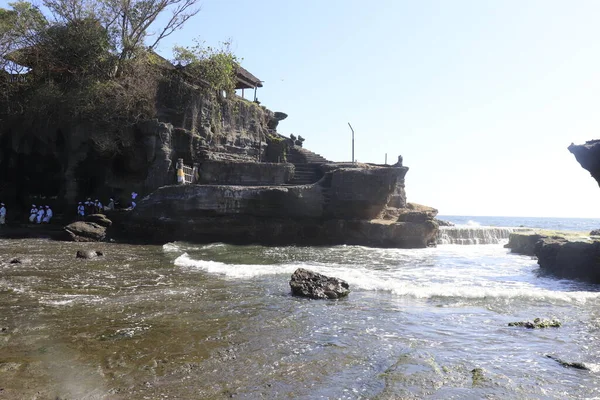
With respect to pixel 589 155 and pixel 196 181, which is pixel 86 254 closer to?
pixel 196 181

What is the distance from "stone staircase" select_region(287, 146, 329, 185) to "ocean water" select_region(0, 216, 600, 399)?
1300 centimetres

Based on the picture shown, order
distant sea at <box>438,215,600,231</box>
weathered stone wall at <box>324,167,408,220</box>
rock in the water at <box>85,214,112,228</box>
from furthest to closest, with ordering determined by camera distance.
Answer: distant sea at <box>438,215,600,231</box>
weathered stone wall at <box>324,167,408,220</box>
rock in the water at <box>85,214,112,228</box>

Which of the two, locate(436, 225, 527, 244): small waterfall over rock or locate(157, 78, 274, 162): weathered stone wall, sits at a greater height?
locate(157, 78, 274, 162): weathered stone wall

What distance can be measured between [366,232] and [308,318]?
13506 millimetres

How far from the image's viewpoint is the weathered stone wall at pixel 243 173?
2194cm

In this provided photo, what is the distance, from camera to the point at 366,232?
19922mm

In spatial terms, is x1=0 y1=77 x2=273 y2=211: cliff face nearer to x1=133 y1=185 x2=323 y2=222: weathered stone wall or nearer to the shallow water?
x1=133 y1=185 x2=323 y2=222: weathered stone wall

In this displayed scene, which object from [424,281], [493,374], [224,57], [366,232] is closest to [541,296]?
[424,281]

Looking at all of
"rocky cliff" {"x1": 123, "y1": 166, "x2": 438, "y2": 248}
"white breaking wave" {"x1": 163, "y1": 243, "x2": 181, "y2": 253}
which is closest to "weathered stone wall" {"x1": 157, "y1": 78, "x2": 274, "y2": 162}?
"rocky cliff" {"x1": 123, "y1": 166, "x2": 438, "y2": 248}

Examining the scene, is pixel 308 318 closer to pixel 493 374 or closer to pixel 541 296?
pixel 493 374

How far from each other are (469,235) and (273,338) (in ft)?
78.0

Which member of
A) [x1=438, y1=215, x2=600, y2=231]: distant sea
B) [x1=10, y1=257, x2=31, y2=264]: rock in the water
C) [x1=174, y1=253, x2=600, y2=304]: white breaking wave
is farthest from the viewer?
[x1=438, y1=215, x2=600, y2=231]: distant sea

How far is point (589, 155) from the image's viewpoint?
12.4m

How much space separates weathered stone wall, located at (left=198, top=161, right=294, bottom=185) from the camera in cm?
2194
